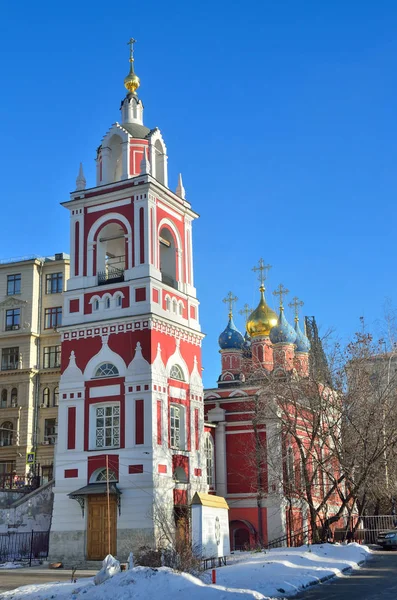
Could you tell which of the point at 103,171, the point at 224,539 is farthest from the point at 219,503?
the point at 103,171

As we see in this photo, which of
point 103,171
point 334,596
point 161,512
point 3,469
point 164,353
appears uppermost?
point 103,171

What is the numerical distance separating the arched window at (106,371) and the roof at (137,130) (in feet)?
32.9

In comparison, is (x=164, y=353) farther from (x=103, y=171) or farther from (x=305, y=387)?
(x=103, y=171)

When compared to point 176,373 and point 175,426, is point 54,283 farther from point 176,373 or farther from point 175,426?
point 175,426

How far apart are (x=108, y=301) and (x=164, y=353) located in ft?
10.1

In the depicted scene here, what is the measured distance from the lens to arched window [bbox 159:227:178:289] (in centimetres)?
3297

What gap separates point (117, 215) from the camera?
31.6 meters

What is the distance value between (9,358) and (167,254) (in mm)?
18404

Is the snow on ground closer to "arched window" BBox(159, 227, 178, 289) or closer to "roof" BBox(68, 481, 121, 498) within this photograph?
"roof" BBox(68, 481, 121, 498)

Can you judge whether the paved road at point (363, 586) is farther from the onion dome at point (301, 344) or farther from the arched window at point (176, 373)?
the onion dome at point (301, 344)

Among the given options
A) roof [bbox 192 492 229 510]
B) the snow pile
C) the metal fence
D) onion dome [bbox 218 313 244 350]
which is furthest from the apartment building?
the snow pile

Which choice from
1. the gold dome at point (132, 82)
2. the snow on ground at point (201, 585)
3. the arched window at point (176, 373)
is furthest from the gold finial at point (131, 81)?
the snow on ground at point (201, 585)

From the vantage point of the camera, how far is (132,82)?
34.9 meters

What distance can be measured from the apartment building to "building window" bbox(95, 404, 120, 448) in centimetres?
1614
